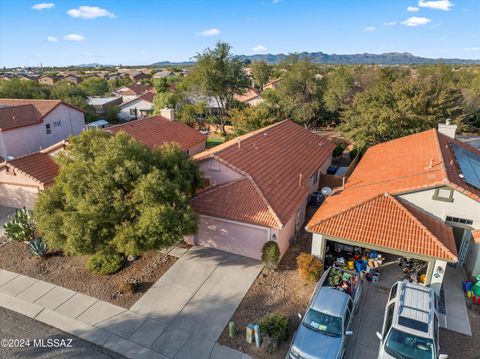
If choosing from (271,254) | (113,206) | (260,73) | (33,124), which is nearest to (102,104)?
(33,124)

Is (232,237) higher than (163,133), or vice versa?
(163,133)

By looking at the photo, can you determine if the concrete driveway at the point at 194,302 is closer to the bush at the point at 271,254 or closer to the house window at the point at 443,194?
the bush at the point at 271,254

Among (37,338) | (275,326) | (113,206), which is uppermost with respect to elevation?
(113,206)

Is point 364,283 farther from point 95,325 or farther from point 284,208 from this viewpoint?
point 95,325

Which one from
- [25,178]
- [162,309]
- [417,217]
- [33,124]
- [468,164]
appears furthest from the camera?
[33,124]

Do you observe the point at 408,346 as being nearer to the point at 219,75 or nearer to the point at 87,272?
the point at 87,272

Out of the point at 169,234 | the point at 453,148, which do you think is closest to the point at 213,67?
the point at 453,148

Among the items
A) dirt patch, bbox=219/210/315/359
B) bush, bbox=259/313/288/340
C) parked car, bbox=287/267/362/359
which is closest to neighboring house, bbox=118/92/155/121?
dirt patch, bbox=219/210/315/359
